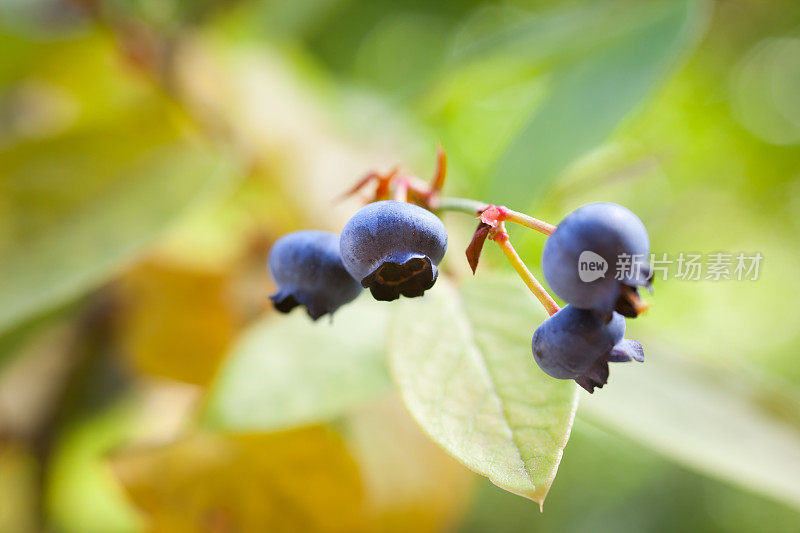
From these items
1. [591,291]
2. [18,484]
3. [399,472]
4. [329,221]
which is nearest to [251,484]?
[399,472]

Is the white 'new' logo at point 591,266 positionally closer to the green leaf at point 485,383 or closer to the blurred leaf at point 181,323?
the green leaf at point 485,383

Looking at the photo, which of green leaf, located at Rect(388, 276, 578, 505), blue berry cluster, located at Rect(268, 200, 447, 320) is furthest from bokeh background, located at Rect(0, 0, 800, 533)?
blue berry cluster, located at Rect(268, 200, 447, 320)

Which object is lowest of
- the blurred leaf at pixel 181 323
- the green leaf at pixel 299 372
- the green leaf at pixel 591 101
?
the blurred leaf at pixel 181 323

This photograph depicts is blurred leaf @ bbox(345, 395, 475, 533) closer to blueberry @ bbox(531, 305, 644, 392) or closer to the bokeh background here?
the bokeh background

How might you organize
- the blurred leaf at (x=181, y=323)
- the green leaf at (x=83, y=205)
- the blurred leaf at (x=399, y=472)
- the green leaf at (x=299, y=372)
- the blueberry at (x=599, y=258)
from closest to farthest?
1. the blueberry at (x=599, y=258)
2. the green leaf at (x=299, y=372)
3. the green leaf at (x=83, y=205)
4. the blurred leaf at (x=399, y=472)
5. the blurred leaf at (x=181, y=323)

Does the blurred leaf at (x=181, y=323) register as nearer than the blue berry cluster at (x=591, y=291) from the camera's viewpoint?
No

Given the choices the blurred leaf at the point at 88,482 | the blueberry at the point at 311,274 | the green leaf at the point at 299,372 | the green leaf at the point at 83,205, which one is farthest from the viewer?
the blurred leaf at the point at 88,482

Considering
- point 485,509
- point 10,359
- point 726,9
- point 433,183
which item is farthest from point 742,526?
point 10,359

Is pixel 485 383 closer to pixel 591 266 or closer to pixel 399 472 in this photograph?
pixel 591 266

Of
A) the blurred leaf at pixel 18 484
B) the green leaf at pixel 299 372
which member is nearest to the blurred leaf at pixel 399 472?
the green leaf at pixel 299 372
